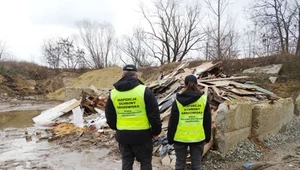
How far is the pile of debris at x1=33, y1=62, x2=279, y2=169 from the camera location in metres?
8.11

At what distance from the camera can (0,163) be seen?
22.4 feet

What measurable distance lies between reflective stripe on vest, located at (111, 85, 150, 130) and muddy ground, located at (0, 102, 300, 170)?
2.46 metres

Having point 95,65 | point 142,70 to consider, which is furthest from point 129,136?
point 95,65

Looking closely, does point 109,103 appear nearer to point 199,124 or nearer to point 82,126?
point 199,124

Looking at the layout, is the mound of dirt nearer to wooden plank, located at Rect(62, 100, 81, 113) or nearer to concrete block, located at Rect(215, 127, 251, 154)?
wooden plank, located at Rect(62, 100, 81, 113)

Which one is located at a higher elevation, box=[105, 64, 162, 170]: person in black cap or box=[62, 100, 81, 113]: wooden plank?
box=[105, 64, 162, 170]: person in black cap

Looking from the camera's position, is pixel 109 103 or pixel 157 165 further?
pixel 157 165

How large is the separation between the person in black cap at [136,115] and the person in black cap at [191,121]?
1.57ft

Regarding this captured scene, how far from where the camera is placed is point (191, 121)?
4.15 metres

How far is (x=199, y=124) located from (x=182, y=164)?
655 millimetres

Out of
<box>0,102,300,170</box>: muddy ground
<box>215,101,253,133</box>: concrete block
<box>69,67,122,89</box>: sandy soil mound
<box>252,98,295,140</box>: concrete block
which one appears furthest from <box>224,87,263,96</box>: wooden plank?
<box>69,67,122,89</box>: sandy soil mound

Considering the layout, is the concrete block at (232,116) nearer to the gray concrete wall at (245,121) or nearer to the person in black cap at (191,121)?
the gray concrete wall at (245,121)

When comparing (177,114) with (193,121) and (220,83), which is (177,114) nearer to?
(193,121)

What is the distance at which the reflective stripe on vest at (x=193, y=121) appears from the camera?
4129 millimetres
